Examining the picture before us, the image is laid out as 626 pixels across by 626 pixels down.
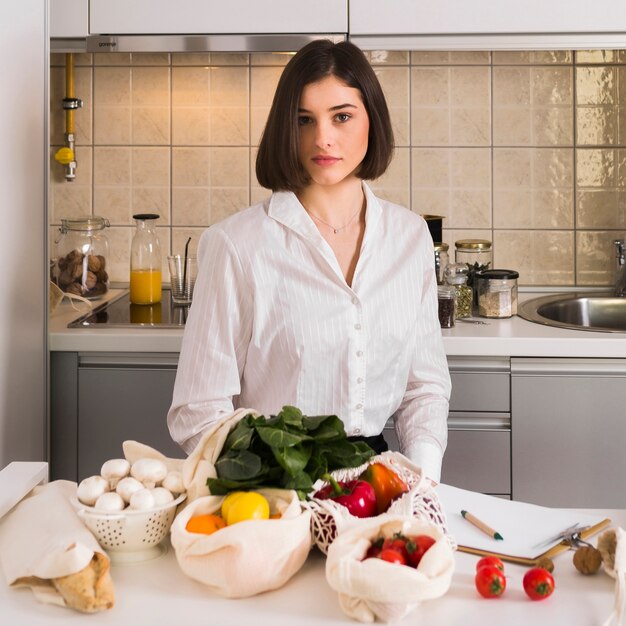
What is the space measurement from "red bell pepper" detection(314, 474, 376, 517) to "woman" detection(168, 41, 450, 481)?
0.56 metres

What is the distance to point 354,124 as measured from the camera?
1812 mm

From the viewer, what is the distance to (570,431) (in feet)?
7.88

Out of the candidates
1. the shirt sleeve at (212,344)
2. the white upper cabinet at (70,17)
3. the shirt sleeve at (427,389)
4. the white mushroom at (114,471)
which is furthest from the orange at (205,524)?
the white upper cabinet at (70,17)

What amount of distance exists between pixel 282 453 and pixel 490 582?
270 millimetres

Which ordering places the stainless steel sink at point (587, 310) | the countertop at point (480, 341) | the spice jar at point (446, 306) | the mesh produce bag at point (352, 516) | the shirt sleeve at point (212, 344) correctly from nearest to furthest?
the mesh produce bag at point (352, 516)
the shirt sleeve at point (212, 344)
the countertop at point (480, 341)
the spice jar at point (446, 306)
the stainless steel sink at point (587, 310)

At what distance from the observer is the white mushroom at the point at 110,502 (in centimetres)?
114

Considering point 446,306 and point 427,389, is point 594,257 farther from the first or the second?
point 427,389

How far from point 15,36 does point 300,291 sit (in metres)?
0.96

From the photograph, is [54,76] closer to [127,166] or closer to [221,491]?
[127,166]

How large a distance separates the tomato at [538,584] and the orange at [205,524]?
34 centimetres

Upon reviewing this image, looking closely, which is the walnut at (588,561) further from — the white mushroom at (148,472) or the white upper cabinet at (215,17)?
the white upper cabinet at (215,17)

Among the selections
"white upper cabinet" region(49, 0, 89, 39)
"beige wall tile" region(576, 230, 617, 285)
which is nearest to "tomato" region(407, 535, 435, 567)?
"white upper cabinet" region(49, 0, 89, 39)

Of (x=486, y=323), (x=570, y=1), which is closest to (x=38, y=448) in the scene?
(x=486, y=323)

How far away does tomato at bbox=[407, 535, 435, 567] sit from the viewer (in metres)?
1.05
